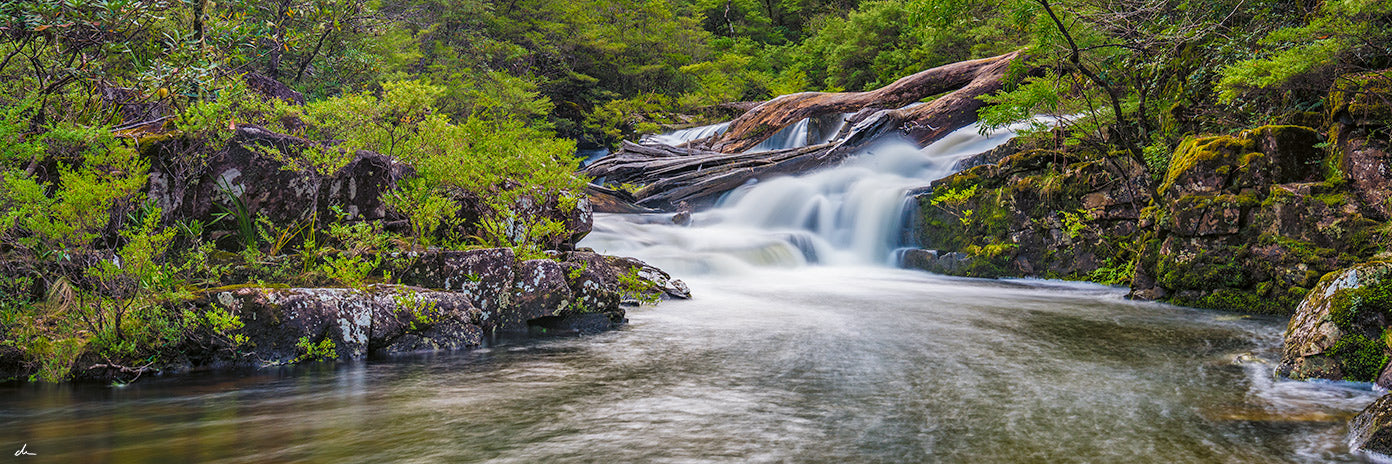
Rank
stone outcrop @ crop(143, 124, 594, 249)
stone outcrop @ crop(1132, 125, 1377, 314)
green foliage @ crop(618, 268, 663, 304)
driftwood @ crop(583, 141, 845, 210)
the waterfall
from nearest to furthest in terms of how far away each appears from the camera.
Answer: stone outcrop @ crop(143, 124, 594, 249)
stone outcrop @ crop(1132, 125, 1377, 314)
green foliage @ crop(618, 268, 663, 304)
the waterfall
driftwood @ crop(583, 141, 845, 210)

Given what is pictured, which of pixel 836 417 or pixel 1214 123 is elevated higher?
pixel 1214 123

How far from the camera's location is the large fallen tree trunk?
699 inches

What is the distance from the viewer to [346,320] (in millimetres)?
5426

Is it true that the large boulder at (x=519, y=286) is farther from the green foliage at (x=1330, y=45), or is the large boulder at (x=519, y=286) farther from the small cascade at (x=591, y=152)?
the small cascade at (x=591, y=152)

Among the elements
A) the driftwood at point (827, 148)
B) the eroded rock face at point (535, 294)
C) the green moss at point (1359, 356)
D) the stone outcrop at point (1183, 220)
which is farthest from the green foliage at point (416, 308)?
the driftwood at point (827, 148)

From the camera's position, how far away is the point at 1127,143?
9875 mm

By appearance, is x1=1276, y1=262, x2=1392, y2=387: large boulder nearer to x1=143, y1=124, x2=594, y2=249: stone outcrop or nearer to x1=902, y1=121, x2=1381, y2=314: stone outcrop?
x1=902, y1=121, x2=1381, y2=314: stone outcrop

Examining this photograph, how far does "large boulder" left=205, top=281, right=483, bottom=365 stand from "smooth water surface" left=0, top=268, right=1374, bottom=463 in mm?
307

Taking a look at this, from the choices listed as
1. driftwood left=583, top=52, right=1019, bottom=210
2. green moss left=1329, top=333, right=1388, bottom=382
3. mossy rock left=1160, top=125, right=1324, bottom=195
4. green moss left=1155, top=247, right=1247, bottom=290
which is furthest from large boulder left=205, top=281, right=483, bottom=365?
driftwood left=583, top=52, right=1019, bottom=210

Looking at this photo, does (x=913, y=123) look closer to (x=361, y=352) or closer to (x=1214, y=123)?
(x=1214, y=123)

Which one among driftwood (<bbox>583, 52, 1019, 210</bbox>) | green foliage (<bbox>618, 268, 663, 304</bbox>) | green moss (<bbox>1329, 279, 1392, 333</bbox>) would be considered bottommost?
green moss (<bbox>1329, 279, 1392, 333</bbox>)

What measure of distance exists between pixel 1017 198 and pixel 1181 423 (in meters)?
8.35

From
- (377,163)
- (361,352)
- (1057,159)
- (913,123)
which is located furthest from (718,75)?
(361,352)

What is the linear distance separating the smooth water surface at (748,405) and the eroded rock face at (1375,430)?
0.38 ft
